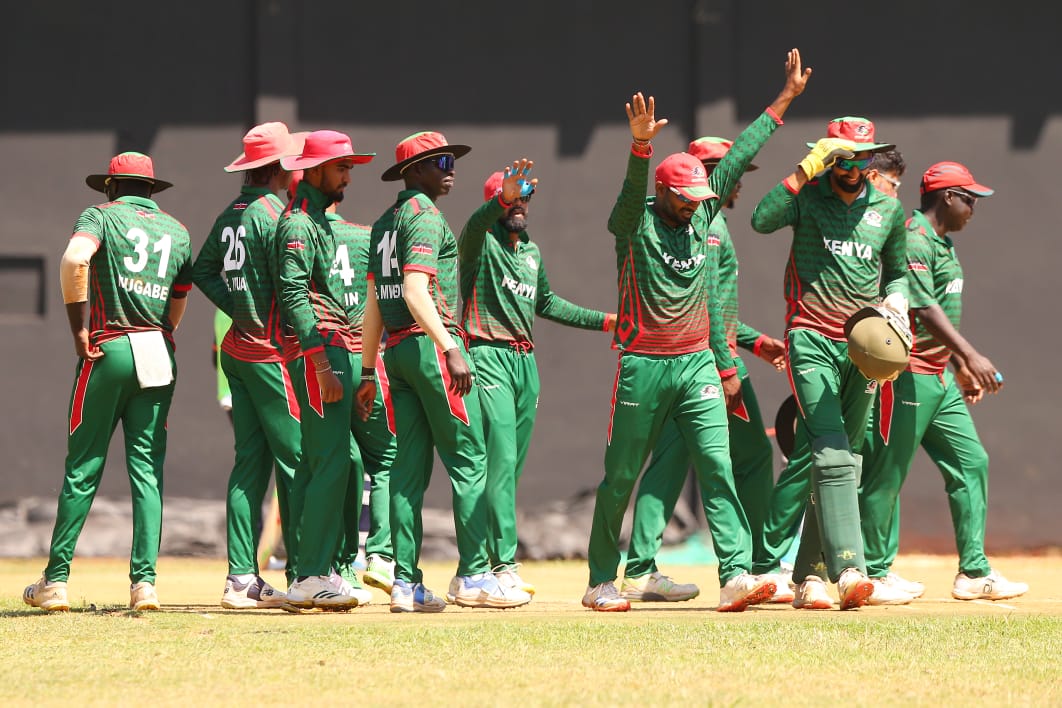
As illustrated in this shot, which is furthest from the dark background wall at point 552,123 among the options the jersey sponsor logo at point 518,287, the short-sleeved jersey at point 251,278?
the short-sleeved jersey at point 251,278

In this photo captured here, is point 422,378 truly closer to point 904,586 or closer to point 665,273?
point 665,273

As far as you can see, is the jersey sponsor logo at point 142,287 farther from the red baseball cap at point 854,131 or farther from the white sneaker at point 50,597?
the red baseball cap at point 854,131

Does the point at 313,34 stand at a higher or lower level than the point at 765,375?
higher

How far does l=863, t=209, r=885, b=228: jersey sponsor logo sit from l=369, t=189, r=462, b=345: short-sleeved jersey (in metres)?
2.06

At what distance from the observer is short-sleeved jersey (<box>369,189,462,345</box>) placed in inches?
298

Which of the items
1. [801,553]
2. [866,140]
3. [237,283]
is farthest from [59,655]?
[866,140]

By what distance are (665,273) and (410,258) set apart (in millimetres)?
1235

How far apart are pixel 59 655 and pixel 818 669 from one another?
114 inches

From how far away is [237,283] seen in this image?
8062mm

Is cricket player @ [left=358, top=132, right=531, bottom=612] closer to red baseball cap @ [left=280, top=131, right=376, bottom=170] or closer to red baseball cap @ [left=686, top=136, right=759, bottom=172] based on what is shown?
red baseball cap @ [left=280, top=131, right=376, bottom=170]

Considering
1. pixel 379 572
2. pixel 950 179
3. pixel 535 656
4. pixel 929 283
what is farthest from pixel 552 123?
pixel 535 656

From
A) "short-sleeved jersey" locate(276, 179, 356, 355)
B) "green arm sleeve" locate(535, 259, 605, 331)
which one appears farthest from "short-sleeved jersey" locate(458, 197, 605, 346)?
"short-sleeved jersey" locate(276, 179, 356, 355)

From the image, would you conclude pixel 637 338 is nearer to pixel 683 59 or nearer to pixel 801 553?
pixel 801 553

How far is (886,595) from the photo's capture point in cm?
827
